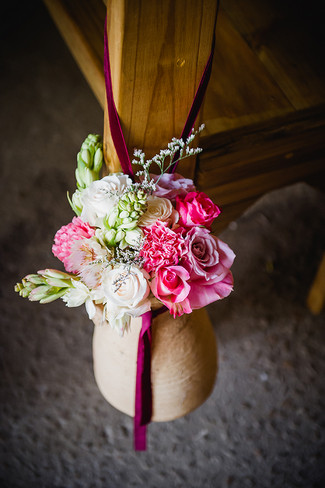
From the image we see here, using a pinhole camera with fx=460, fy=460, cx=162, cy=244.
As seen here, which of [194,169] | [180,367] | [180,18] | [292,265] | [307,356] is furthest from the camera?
[292,265]

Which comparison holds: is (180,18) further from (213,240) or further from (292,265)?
(292,265)

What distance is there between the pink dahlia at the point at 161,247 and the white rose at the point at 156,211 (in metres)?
0.01

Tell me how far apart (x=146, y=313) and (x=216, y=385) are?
750 mm

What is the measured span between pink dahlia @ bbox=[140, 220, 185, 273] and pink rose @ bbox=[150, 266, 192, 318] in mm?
14

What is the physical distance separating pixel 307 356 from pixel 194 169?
0.91 metres

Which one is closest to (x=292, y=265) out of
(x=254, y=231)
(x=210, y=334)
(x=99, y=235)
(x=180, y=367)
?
(x=254, y=231)

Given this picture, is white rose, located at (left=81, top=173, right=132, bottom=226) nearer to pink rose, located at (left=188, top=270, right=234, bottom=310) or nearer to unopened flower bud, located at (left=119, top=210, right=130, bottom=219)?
unopened flower bud, located at (left=119, top=210, right=130, bottom=219)

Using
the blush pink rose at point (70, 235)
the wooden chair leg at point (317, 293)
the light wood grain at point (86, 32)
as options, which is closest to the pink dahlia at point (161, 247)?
the blush pink rose at point (70, 235)

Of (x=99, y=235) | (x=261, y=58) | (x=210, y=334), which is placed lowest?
(x=210, y=334)

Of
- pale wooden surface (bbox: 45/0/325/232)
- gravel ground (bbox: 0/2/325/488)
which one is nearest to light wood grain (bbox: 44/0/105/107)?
pale wooden surface (bbox: 45/0/325/232)

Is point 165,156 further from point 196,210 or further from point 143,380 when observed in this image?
point 143,380

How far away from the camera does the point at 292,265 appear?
1744mm

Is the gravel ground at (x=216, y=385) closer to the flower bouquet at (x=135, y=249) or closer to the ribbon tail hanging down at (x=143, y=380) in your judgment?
the ribbon tail hanging down at (x=143, y=380)

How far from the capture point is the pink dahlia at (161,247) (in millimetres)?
759
